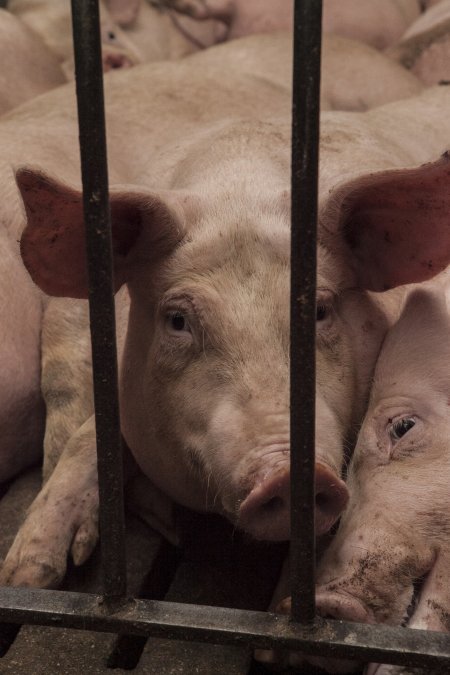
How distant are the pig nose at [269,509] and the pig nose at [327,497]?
0.22 feet

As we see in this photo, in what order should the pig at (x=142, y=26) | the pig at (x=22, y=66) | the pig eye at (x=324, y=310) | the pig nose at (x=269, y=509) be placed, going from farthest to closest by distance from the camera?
the pig at (x=142, y=26), the pig at (x=22, y=66), the pig eye at (x=324, y=310), the pig nose at (x=269, y=509)

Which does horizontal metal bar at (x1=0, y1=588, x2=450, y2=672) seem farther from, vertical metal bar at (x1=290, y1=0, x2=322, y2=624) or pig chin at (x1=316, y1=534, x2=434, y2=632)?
pig chin at (x1=316, y1=534, x2=434, y2=632)

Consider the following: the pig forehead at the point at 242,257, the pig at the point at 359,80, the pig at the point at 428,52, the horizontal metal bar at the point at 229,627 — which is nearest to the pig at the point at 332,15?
the pig at the point at 428,52

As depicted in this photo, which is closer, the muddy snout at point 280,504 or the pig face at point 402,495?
the muddy snout at point 280,504

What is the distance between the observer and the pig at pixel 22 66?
491 centimetres

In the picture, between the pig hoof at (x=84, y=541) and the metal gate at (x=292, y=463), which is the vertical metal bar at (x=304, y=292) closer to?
the metal gate at (x=292, y=463)

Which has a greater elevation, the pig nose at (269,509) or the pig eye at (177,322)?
the pig eye at (177,322)

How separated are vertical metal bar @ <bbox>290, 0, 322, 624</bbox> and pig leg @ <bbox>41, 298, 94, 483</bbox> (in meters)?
1.35

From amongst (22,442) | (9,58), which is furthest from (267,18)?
(22,442)

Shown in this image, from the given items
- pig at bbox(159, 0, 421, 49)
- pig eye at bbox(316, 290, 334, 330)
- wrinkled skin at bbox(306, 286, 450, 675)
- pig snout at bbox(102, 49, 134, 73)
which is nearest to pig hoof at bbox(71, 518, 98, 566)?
wrinkled skin at bbox(306, 286, 450, 675)

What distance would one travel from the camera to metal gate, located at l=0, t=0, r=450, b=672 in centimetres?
151

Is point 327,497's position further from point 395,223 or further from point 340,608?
point 395,223

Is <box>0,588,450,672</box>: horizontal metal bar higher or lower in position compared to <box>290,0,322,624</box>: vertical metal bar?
lower

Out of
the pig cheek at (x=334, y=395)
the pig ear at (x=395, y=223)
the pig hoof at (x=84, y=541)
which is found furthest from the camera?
the pig hoof at (x=84, y=541)
